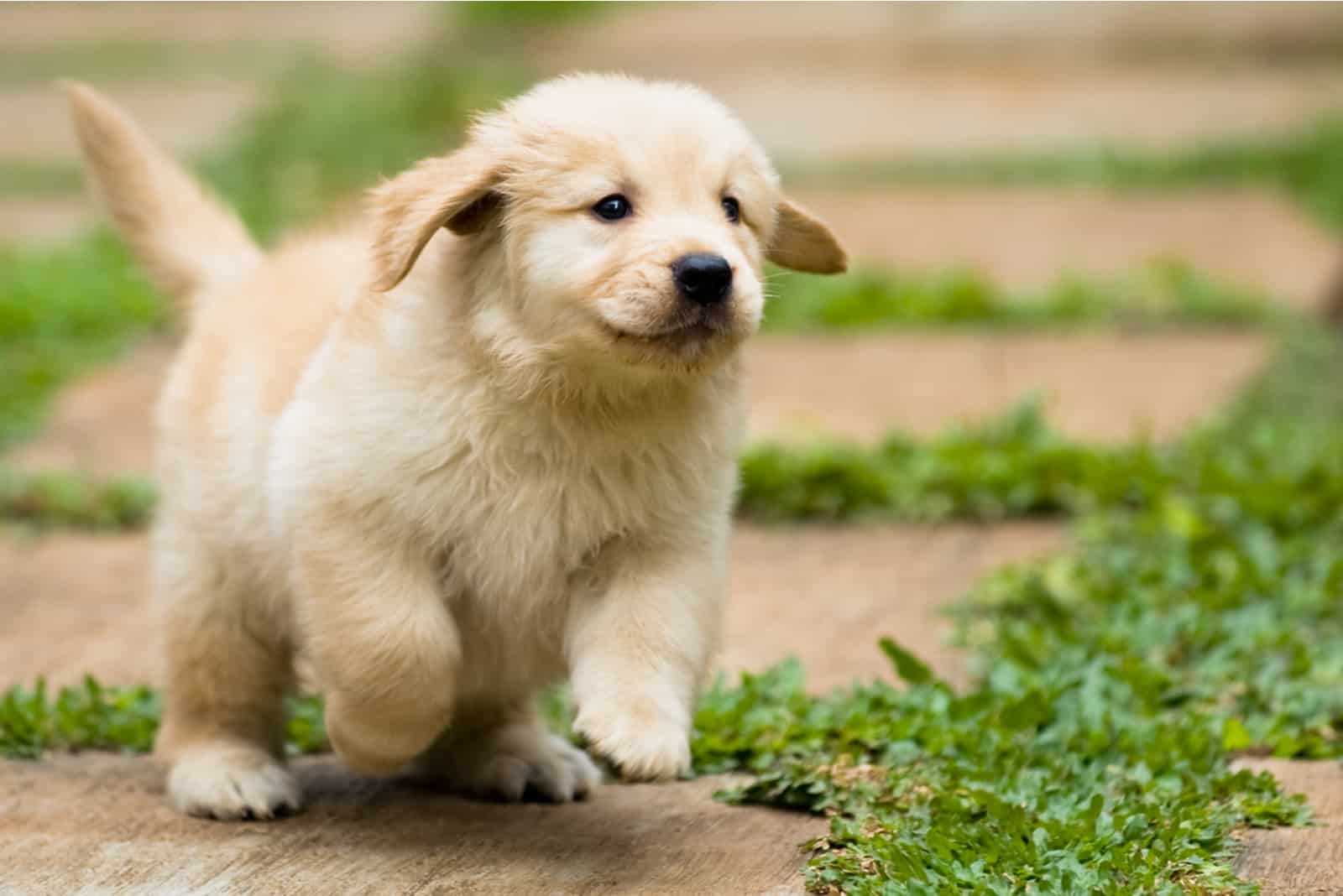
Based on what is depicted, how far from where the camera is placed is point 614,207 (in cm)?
349

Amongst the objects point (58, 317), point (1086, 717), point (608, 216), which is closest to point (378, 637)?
point (608, 216)

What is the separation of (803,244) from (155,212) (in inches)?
67.8

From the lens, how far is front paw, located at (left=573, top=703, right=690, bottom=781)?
10.8ft

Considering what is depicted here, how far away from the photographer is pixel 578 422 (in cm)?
358

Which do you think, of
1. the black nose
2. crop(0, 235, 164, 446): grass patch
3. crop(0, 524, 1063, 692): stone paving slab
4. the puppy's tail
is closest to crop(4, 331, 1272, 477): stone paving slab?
crop(0, 235, 164, 446): grass patch

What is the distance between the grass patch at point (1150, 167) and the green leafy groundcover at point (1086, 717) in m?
6.22

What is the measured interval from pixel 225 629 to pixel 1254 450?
3924 mm

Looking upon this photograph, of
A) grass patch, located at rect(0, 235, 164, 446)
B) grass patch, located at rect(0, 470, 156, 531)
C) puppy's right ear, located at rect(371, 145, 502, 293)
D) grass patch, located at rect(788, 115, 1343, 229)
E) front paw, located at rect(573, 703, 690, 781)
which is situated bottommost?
grass patch, located at rect(0, 470, 156, 531)

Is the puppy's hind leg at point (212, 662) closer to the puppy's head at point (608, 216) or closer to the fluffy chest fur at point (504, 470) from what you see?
the fluffy chest fur at point (504, 470)

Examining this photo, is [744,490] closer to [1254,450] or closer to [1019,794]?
[1254,450]

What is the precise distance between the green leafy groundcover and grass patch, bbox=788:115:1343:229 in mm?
6225

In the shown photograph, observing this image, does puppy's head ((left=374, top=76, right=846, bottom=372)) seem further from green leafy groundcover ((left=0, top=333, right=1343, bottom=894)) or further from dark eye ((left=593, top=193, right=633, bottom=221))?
green leafy groundcover ((left=0, top=333, right=1343, bottom=894))

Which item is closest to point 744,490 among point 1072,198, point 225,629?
point 225,629

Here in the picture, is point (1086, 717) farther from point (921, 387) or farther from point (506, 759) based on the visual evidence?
→ point (921, 387)
